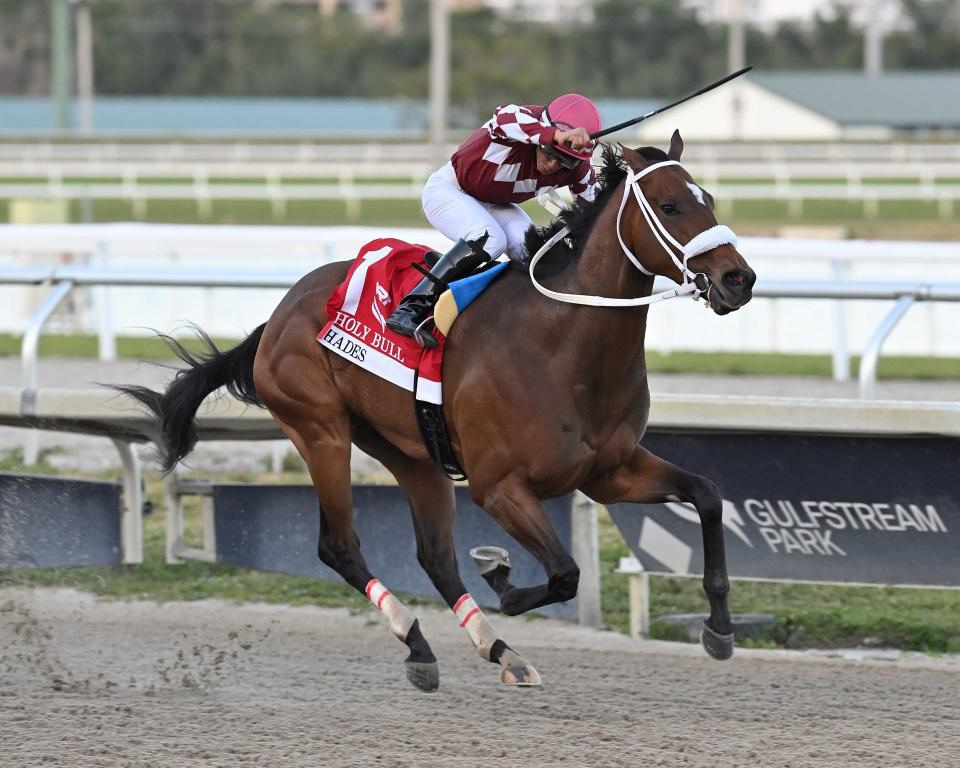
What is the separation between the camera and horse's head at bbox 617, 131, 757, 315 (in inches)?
146

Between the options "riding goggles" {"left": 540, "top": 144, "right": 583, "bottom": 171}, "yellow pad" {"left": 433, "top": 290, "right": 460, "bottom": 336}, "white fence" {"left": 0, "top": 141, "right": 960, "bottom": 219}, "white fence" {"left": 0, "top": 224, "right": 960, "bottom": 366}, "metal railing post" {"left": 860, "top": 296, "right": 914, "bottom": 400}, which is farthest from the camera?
"white fence" {"left": 0, "top": 141, "right": 960, "bottom": 219}

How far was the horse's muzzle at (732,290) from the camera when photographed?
3695 mm

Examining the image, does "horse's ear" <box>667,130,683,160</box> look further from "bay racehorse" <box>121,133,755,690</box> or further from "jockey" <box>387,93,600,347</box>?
"jockey" <box>387,93,600,347</box>

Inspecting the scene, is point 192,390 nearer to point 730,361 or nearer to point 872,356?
point 872,356

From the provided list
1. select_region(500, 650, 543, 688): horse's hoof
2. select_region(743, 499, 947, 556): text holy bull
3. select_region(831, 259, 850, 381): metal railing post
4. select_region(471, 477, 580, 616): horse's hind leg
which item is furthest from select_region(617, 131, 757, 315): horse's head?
select_region(831, 259, 850, 381): metal railing post

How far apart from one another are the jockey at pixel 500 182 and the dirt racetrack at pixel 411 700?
1.03 meters

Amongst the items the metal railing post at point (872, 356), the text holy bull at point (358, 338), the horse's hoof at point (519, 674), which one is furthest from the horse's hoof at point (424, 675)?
the metal railing post at point (872, 356)

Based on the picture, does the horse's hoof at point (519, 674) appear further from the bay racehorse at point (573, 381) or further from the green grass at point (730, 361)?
the green grass at point (730, 361)

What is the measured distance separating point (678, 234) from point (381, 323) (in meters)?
1.04

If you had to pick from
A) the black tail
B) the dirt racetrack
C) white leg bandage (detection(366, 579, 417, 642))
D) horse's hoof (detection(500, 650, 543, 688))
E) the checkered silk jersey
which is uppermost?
the checkered silk jersey

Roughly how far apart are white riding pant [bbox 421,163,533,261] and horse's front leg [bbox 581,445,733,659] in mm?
697

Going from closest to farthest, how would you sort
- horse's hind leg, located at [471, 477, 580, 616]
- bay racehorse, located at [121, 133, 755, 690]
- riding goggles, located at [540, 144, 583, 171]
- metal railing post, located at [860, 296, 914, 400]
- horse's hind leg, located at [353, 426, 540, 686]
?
bay racehorse, located at [121, 133, 755, 690]
horse's hind leg, located at [471, 477, 580, 616]
riding goggles, located at [540, 144, 583, 171]
horse's hind leg, located at [353, 426, 540, 686]
metal railing post, located at [860, 296, 914, 400]

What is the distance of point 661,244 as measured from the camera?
3.88 meters

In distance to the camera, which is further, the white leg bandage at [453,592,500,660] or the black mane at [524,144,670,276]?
the white leg bandage at [453,592,500,660]
